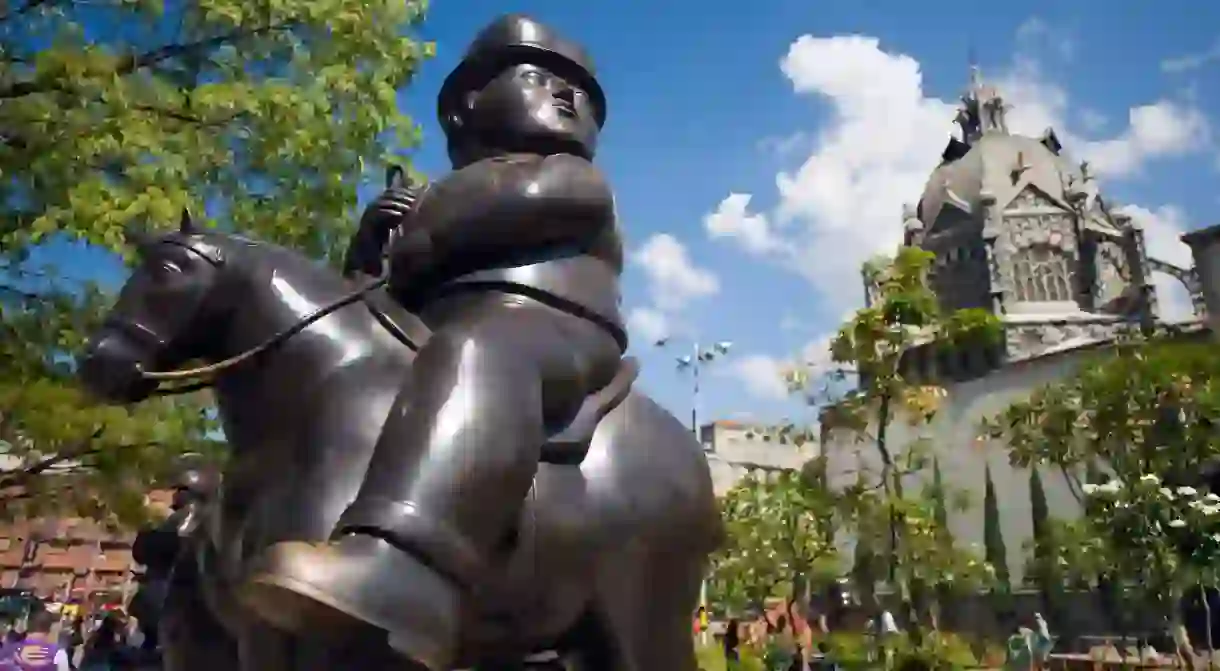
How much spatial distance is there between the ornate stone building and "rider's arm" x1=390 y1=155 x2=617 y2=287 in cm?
3713

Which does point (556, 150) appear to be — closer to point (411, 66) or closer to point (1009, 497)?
point (411, 66)

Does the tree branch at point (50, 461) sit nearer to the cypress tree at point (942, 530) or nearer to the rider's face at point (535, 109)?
the rider's face at point (535, 109)

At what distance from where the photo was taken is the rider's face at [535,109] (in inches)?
99.8

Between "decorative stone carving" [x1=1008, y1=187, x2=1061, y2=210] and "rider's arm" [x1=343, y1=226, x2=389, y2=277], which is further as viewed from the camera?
"decorative stone carving" [x1=1008, y1=187, x2=1061, y2=210]

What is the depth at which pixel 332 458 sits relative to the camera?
2061 millimetres

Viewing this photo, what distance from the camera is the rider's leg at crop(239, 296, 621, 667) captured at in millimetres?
1564

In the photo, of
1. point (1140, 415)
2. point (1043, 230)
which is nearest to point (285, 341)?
point (1140, 415)

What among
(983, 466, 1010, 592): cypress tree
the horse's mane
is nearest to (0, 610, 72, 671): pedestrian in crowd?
the horse's mane

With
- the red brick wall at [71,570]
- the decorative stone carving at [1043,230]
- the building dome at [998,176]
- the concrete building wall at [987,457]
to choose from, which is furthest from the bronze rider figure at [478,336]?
the building dome at [998,176]

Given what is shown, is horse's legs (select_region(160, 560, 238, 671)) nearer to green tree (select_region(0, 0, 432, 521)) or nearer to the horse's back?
the horse's back

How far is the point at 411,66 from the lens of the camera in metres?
9.09

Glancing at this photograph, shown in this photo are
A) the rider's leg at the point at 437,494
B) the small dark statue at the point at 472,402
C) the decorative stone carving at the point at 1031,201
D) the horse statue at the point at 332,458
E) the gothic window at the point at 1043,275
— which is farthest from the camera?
the decorative stone carving at the point at 1031,201

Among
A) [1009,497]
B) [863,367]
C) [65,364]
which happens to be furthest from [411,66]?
[1009,497]

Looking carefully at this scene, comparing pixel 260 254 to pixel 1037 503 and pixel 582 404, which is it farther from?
pixel 1037 503
